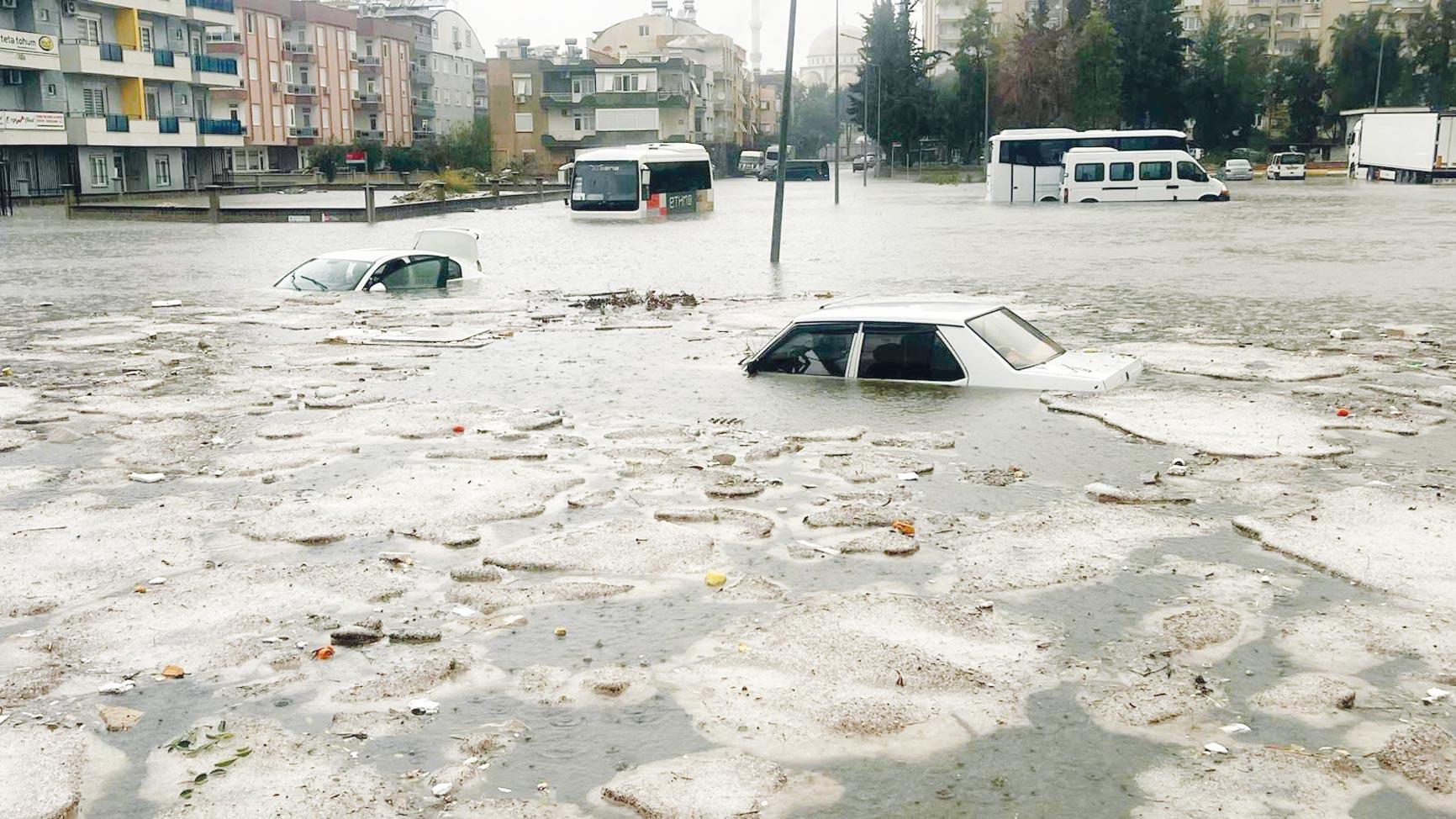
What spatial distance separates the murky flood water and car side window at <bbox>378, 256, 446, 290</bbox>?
586cm

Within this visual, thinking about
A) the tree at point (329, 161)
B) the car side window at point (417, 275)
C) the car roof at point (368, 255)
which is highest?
the tree at point (329, 161)

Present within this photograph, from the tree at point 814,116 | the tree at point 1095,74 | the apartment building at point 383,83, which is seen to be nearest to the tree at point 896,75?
the tree at point 1095,74

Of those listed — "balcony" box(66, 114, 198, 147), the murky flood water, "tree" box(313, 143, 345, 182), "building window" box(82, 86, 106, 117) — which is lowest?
the murky flood water

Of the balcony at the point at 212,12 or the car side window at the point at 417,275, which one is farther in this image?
the balcony at the point at 212,12

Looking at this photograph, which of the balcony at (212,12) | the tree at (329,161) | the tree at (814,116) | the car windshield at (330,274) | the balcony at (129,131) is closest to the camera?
the car windshield at (330,274)

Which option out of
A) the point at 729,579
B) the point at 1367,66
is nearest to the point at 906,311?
the point at 729,579

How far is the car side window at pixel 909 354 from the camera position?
13.9m

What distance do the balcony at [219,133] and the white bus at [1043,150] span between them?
1512 inches

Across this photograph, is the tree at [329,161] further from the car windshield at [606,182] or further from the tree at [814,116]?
the tree at [814,116]

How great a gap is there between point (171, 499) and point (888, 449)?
5.54 metres

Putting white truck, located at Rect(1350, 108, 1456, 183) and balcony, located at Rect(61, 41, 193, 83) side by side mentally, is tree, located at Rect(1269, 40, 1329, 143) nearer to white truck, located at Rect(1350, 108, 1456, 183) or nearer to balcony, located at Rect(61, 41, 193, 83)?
white truck, located at Rect(1350, 108, 1456, 183)

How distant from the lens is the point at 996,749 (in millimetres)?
6008

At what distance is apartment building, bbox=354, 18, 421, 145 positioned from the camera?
104 m

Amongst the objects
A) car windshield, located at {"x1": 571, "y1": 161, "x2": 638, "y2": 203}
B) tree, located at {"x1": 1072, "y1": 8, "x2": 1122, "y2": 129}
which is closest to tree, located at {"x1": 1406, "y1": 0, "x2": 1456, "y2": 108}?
tree, located at {"x1": 1072, "y1": 8, "x2": 1122, "y2": 129}
